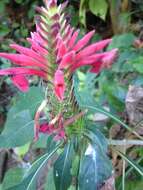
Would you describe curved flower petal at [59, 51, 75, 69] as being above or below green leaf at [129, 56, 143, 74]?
below

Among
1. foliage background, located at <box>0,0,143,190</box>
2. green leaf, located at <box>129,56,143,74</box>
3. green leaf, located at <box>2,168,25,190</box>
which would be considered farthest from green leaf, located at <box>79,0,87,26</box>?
green leaf, located at <box>2,168,25,190</box>

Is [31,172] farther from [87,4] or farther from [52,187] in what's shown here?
[87,4]

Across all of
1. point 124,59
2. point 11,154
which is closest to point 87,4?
point 11,154

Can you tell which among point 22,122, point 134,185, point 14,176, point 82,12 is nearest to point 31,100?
point 22,122

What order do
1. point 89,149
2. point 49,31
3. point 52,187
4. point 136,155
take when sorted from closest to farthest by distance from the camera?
point 49,31
point 89,149
point 52,187
point 136,155

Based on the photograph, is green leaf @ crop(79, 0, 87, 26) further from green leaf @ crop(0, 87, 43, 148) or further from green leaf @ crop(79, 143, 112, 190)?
green leaf @ crop(79, 143, 112, 190)

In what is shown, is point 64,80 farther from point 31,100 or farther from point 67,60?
point 31,100

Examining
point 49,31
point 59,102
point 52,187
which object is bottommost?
point 52,187
